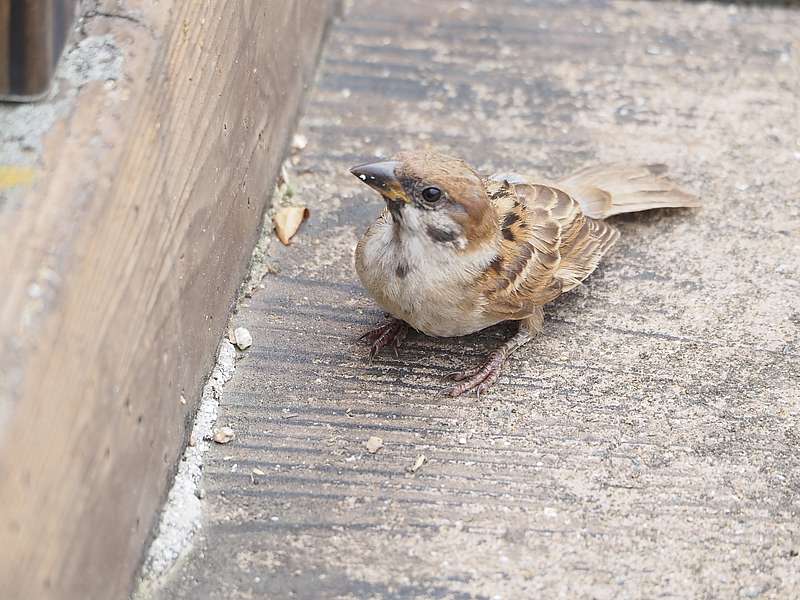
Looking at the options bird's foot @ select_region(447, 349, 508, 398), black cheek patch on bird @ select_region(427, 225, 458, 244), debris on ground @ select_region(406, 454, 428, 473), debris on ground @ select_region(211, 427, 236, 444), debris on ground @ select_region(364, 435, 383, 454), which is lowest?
debris on ground @ select_region(211, 427, 236, 444)

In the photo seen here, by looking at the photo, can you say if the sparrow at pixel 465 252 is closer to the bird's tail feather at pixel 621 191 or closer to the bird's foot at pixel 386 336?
the bird's foot at pixel 386 336

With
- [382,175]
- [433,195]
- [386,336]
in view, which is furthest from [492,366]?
[382,175]

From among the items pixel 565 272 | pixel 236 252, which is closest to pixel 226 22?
pixel 236 252

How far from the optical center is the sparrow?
338cm

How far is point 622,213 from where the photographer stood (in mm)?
4250

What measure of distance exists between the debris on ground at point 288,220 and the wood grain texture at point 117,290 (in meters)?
0.48

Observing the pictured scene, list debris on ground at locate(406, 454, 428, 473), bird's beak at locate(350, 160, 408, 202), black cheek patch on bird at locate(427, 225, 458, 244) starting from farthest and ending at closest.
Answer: black cheek patch on bird at locate(427, 225, 458, 244)
bird's beak at locate(350, 160, 408, 202)
debris on ground at locate(406, 454, 428, 473)

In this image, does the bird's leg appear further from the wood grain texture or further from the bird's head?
the wood grain texture

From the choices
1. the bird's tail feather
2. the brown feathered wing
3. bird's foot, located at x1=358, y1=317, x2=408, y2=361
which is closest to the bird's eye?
the brown feathered wing

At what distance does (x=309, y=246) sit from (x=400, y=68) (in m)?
1.29

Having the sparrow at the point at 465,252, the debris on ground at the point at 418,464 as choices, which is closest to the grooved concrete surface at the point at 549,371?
the debris on ground at the point at 418,464

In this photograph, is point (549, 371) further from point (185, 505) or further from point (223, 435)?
point (185, 505)

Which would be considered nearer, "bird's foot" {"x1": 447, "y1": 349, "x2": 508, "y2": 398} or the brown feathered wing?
"bird's foot" {"x1": 447, "y1": 349, "x2": 508, "y2": 398}

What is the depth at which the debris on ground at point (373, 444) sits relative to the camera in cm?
325
